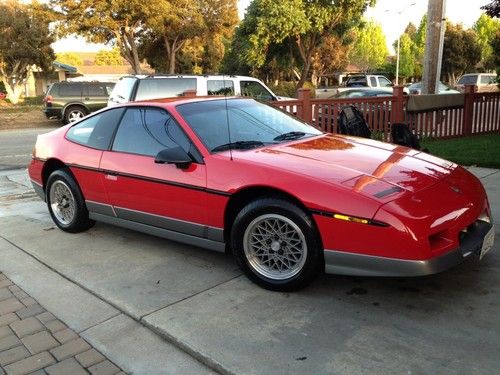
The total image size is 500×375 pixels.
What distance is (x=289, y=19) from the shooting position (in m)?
30.6

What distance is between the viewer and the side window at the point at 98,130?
5062 millimetres

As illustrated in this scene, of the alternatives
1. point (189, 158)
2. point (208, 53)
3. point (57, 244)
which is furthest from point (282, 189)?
point (208, 53)

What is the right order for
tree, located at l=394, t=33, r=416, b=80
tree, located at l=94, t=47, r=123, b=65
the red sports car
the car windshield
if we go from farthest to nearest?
tree, located at l=94, t=47, r=123, b=65
tree, located at l=394, t=33, r=416, b=80
the car windshield
the red sports car

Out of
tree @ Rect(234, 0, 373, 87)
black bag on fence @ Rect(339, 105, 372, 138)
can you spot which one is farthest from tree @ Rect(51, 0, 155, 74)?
black bag on fence @ Rect(339, 105, 372, 138)

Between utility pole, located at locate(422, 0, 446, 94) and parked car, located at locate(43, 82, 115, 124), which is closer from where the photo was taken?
utility pole, located at locate(422, 0, 446, 94)

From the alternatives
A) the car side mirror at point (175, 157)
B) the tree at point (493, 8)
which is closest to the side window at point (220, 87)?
the tree at point (493, 8)

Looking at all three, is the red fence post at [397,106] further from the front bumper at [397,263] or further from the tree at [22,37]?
the tree at [22,37]

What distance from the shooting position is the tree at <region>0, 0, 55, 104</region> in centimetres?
3027

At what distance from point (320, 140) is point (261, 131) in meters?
0.55

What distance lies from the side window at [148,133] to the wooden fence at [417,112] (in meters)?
4.81

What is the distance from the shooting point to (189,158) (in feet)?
13.8

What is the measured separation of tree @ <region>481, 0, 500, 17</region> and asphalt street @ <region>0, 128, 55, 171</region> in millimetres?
10390

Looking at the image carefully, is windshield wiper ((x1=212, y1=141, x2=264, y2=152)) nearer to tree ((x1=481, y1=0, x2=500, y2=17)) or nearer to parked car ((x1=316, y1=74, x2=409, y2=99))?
tree ((x1=481, y1=0, x2=500, y2=17))

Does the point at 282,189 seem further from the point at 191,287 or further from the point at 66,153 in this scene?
the point at 66,153
